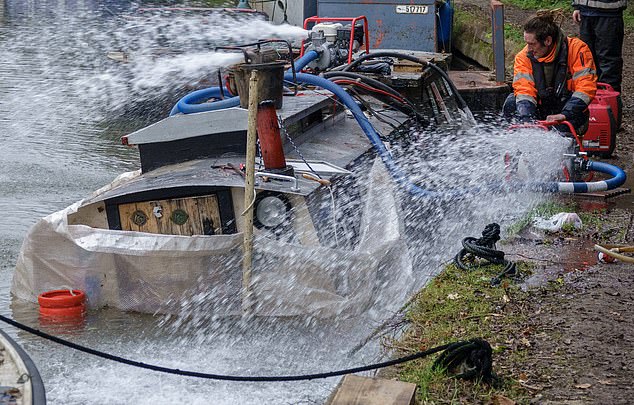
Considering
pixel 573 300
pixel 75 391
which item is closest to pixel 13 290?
pixel 75 391

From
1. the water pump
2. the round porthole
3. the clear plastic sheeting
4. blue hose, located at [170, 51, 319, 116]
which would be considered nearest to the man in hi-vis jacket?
the water pump

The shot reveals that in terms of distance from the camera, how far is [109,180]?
10797 millimetres

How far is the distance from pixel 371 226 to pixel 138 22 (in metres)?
14.4

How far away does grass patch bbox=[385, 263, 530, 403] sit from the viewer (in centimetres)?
464

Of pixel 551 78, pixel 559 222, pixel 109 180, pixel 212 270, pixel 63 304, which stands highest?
pixel 551 78

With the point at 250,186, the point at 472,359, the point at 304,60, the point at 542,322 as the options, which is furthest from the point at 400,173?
the point at 472,359

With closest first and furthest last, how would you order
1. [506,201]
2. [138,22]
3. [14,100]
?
[506,201], [14,100], [138,22]

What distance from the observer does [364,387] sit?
13.9ft

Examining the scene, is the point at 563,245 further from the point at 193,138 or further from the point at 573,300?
the point at 193,138

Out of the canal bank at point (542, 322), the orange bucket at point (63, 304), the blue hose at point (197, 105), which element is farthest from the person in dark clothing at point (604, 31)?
the orange bucket at point (63, 304)

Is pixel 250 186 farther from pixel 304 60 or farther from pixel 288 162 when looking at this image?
pixel 304 60

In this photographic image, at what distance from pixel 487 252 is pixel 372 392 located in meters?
2.53

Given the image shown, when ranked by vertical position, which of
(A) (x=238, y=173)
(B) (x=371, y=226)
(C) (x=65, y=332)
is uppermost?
(A) (x=238, y=173)

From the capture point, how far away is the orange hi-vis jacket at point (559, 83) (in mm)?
8633
